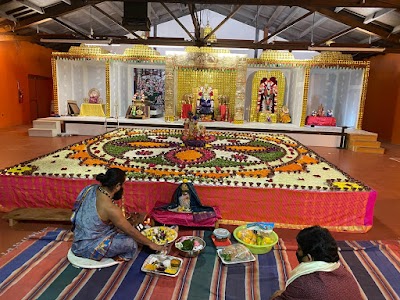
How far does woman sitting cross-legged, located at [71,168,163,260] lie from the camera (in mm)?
2387

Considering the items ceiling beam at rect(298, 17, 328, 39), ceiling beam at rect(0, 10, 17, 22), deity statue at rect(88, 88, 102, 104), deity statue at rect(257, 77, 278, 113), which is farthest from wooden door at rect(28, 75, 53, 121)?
ceiling beam at rect(298, 17, 328, 39)

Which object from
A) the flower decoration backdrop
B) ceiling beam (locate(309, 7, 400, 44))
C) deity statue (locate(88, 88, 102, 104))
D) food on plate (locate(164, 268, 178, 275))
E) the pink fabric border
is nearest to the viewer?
food on plate (locate(164, 268, 178, 275))

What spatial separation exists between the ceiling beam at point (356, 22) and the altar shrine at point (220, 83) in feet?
4.45

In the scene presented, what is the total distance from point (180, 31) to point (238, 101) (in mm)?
4752

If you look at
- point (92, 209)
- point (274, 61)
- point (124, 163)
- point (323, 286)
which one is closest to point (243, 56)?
point (274, 61)

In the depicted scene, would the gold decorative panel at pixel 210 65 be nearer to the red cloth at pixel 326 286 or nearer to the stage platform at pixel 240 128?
the stage platform at pixel 240 128

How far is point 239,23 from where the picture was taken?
509 inches

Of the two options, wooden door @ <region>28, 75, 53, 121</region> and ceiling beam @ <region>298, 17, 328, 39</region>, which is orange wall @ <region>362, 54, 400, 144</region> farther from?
wooden door @ <region>28, 75, 53, 121</region>

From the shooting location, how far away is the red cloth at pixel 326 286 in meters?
1.56

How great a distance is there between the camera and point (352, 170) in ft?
21.2

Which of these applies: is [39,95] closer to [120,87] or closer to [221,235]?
[120,87]

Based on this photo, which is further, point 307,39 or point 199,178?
point 307,39

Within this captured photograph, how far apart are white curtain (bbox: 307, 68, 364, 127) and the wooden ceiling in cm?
112

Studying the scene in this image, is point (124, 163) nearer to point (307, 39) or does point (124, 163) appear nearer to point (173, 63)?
point (173, 63)
